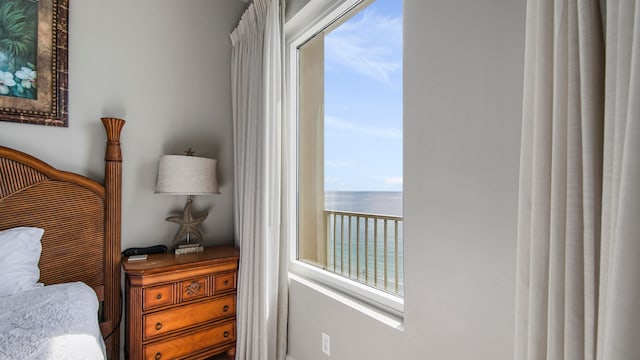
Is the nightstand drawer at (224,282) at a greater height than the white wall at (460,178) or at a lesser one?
lesser

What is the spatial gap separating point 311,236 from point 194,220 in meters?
0.89

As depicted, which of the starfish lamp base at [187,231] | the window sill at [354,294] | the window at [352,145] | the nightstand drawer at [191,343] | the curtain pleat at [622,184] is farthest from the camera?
the starfish lamp base at [187,231]

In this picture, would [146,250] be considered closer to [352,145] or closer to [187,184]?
[187,184]

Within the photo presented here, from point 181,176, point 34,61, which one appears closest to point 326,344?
point 181,176

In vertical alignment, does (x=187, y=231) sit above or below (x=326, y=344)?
above

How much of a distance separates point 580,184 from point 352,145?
138 cm

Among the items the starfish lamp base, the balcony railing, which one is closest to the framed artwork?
the starfish lamp base

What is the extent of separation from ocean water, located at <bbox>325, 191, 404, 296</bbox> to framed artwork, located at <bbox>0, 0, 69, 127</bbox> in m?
1.87

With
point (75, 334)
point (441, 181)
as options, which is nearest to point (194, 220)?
point (75, 334)

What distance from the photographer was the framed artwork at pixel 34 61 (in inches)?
72.7

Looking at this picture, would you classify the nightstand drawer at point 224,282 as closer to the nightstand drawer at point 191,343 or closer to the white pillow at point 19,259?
the nightstand drawer at point 191,343

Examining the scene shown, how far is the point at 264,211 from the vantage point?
200cm

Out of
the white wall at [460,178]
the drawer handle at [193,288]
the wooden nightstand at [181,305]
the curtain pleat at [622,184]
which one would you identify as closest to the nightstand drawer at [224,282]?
the wooden nightstand at [181,305]

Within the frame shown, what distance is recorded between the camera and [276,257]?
6.57ft
